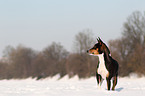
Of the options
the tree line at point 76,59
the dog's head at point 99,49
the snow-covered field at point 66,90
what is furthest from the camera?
the tree line at point 76,59

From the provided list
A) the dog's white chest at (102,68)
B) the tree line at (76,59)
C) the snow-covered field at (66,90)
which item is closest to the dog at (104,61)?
the dog's white chest at (102,68)

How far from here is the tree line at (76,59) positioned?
28864 mm

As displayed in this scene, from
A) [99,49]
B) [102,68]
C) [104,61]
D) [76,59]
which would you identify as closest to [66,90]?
[102,68]

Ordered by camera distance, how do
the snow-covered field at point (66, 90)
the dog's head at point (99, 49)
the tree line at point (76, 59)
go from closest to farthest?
1. the snow-covered field at point (66, 90)
2. the dog's head at point (99, 49)
3. the tree line at point (76, 59)

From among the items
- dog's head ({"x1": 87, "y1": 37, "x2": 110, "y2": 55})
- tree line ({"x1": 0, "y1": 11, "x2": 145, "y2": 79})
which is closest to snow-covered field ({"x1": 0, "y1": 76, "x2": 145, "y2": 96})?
dog's head ({"x1": 87, "y1": 37, "x2": 110, "y2": 55})

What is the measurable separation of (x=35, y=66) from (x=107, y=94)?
38273mm

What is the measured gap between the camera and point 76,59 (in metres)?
32.0

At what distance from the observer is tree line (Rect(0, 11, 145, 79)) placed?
28.9 metres

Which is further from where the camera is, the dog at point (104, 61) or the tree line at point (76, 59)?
the tree line at point (76, 59)

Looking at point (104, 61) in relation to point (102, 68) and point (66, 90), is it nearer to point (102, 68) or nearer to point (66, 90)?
point (102, 68)

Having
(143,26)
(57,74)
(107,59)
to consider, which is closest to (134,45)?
(143,26)

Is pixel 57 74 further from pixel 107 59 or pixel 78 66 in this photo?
pixel 107 59

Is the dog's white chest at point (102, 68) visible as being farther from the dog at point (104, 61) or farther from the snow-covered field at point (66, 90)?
the snow-covered field at point (66, 90)

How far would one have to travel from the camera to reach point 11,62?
45.7 meters
